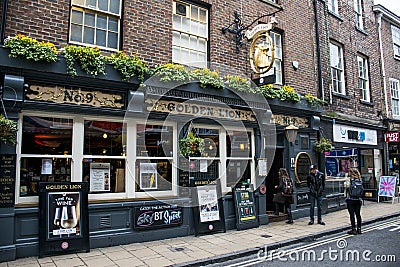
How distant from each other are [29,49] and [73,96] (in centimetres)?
116

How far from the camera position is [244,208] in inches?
341

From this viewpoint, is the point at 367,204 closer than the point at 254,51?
No

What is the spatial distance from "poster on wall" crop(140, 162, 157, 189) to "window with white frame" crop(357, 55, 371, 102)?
11075 millimetres

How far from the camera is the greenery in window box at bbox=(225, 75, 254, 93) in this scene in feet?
28.5

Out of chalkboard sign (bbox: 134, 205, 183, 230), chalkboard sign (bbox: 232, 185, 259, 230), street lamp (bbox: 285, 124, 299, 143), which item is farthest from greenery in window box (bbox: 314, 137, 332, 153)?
chalkboard sign (bbox: 134, 205, 183, 230)

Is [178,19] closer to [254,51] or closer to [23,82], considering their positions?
[254,51]

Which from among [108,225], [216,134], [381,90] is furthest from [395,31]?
[108,225]

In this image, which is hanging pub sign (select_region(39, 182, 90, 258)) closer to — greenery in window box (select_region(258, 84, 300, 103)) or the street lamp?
greenery in window box (select_region(258, 84, 300, 103))

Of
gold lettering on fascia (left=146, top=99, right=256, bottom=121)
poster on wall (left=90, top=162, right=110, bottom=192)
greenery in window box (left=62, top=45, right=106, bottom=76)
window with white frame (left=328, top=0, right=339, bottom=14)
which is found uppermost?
window with white frame (left=328, top=0, right=339, bottom=14)

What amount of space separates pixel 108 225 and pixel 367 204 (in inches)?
444

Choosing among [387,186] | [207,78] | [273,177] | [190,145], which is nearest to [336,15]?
[387,186]

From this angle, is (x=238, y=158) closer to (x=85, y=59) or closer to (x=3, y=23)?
(x=85, y=59)

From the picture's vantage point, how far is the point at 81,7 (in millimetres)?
7020

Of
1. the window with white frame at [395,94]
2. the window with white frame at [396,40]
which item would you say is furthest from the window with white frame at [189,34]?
the window with white frame at [396,40]
